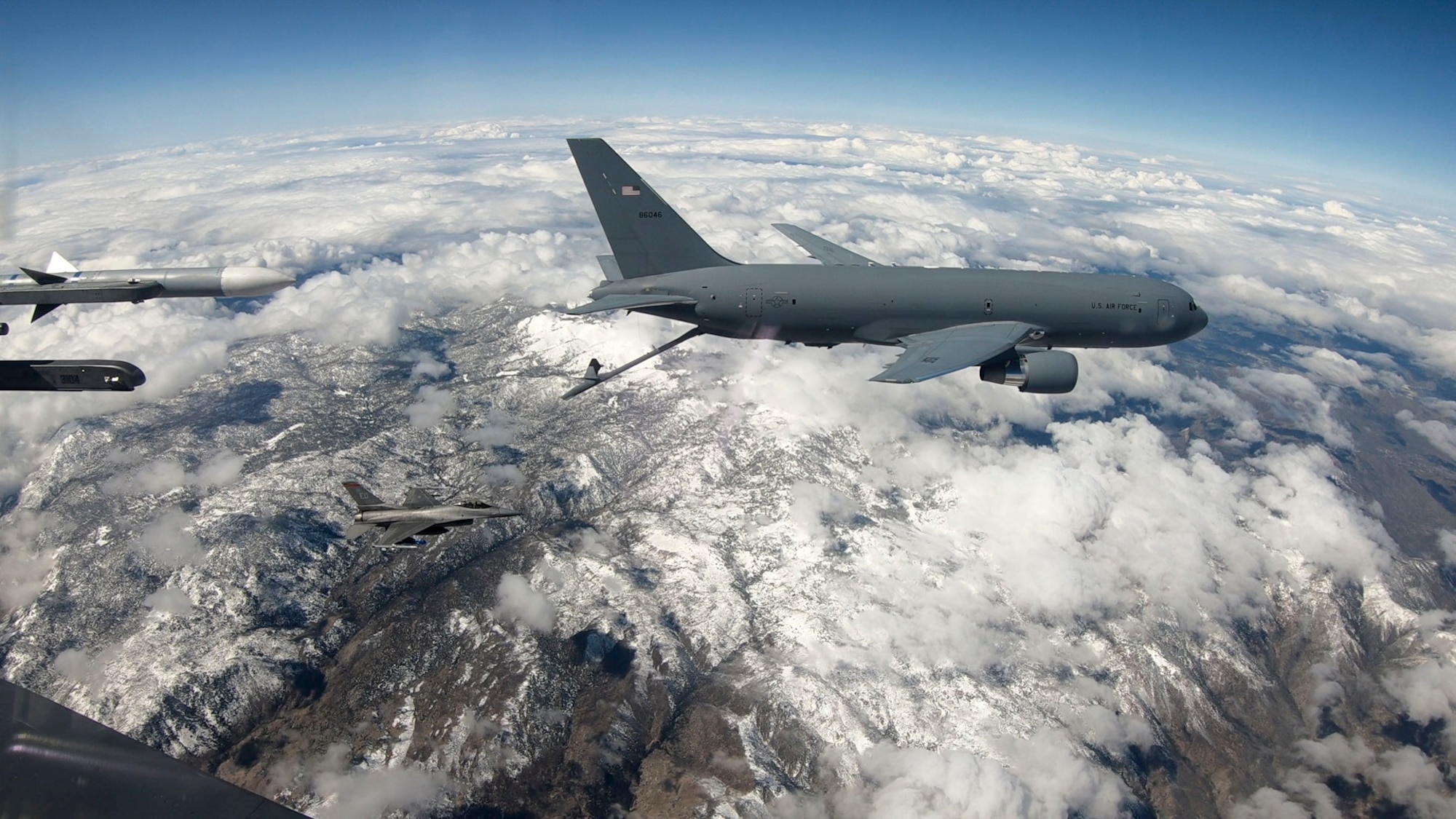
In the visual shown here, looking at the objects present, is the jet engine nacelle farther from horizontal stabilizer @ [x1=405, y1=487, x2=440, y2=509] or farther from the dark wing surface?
the dark wing surface

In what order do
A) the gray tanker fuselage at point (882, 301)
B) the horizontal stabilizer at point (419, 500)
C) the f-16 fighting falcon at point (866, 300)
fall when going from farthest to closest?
the gray tanker fuselage at point (882, 301)
the f-16 fighting falcon at point (866, 300)
the horizontal stabilizer at point (419, 500)

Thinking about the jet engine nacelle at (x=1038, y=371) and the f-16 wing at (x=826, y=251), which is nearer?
the jet engine nacelle at (x=1038, y=371)

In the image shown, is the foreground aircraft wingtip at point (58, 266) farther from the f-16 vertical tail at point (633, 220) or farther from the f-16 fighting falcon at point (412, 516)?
the f-16 vertical tail at point (633, 220)

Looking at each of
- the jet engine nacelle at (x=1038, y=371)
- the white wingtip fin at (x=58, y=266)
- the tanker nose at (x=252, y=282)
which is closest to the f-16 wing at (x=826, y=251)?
the jet engine nacelle at (x=1038, y=371)

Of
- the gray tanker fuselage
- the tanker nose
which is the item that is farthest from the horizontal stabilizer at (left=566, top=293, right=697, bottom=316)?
the tanker nose

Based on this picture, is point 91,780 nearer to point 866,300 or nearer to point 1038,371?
point 866,300

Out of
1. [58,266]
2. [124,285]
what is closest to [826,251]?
[124,285]
